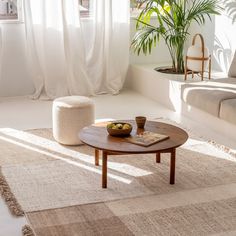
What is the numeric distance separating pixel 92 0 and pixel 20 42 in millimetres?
982

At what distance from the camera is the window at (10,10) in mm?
5715

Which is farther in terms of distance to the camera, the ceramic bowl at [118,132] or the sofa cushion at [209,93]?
the sofa cushion at [209,93]

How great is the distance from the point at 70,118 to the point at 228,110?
1317 mm

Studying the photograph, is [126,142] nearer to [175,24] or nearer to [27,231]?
[27,231]

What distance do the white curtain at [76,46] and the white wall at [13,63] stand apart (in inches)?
6.1

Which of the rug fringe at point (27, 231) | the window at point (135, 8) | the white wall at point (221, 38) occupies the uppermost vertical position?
the window at point (135, 8)

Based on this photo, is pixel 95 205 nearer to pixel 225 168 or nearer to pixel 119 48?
pixel 225 168

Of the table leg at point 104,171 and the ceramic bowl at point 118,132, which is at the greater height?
the ceramic bowl at point 118,132

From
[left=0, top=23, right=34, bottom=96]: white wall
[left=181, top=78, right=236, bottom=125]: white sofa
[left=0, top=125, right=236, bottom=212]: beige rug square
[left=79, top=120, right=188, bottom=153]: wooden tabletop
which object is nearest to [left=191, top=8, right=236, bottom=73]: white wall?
[left=181, top=78, right=236, bottom=125]: white sofa

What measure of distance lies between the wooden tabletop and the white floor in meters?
0.86

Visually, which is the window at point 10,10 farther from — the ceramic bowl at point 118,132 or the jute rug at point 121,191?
the ceramic bowl at point 118,132

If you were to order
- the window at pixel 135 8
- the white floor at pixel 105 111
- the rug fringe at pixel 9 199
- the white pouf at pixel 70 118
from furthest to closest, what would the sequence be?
the window at pixel 135 8 < the white floor at pixel 105 111 < the white pouf at pixel 70 118 < the rug fringe at pixel 9 199

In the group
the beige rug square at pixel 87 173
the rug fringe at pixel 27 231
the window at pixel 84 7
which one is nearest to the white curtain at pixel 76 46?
the window at pixel 84 7

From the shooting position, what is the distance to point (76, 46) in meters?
5.86
